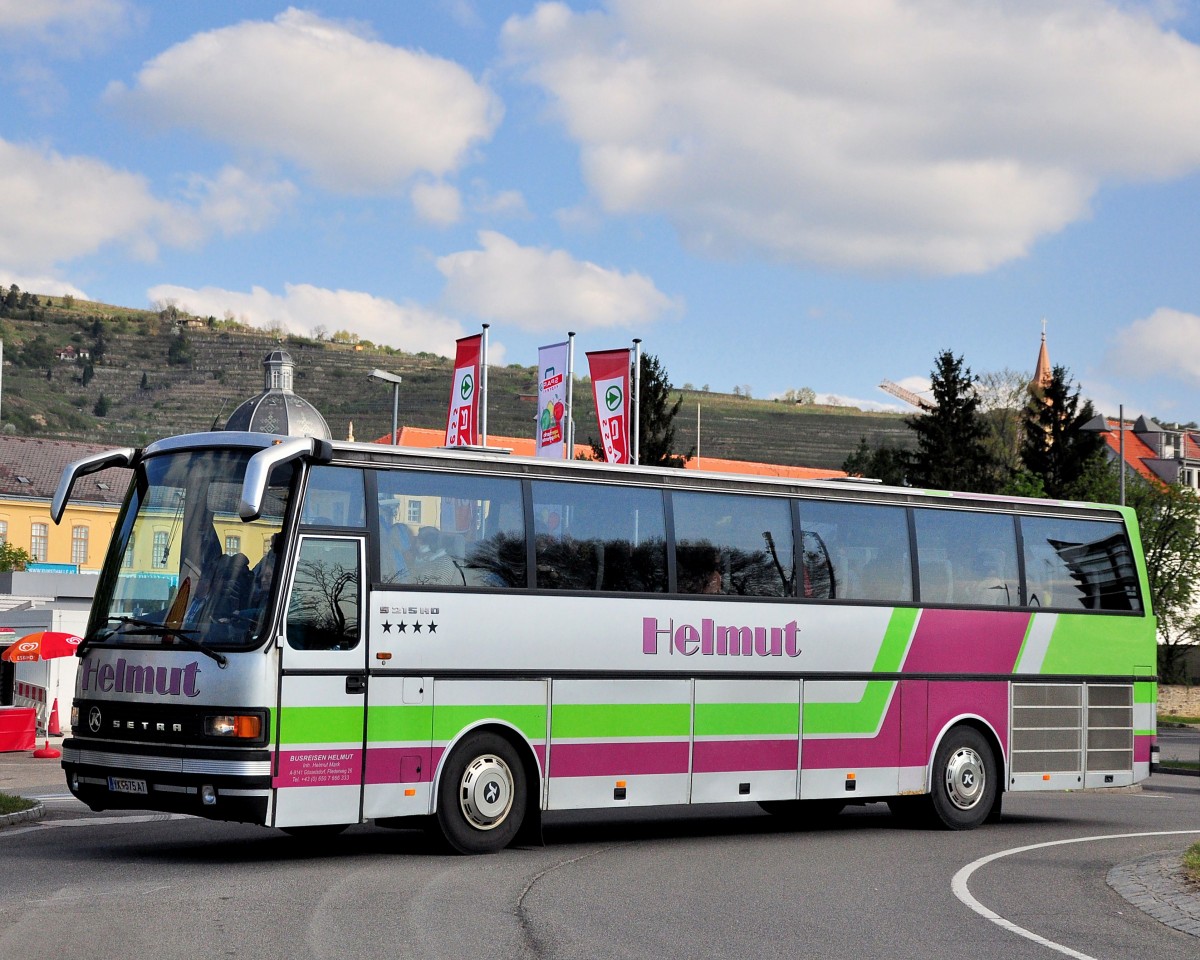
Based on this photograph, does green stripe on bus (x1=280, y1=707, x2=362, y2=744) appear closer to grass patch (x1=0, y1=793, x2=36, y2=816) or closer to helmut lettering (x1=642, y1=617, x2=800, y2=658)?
helmut lettering (x1=642, y1=617, x2=800, y2=658)

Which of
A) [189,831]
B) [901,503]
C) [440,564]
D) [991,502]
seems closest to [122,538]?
[440,564]

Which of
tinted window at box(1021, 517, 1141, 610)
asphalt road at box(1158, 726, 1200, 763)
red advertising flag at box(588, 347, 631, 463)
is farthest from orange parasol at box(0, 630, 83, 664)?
asphalt road at box(1158, 726, 1200, 763)

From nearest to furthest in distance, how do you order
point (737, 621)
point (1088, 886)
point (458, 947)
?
→ point (458, 947), point (1088, 886), point (737, 621)

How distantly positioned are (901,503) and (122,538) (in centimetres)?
804

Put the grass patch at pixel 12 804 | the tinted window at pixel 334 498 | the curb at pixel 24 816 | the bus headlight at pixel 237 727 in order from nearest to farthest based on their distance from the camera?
1. the bus headlight at pixel 237 727
2. the tinted window at pixel 334 498
3. the curb at pixel 24 816
4. the grass patch at pixel 12 804

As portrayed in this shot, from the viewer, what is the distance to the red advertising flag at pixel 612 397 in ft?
113

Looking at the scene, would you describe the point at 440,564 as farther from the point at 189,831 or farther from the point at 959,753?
the point at 959,753

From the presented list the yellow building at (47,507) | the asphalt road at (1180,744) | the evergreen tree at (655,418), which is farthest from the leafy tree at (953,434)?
the yellow building at (47,507)

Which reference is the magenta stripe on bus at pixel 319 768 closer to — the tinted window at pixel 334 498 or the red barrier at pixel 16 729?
the tinted window at pixel 334 498

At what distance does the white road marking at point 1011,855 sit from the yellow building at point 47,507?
2723 inches

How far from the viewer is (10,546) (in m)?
76.9

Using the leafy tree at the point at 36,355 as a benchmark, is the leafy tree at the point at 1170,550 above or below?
below

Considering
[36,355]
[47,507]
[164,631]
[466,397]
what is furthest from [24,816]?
[36,355]

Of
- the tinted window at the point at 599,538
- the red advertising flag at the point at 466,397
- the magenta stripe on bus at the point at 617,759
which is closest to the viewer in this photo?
the magenta stripe on bus at the point at 617,759
